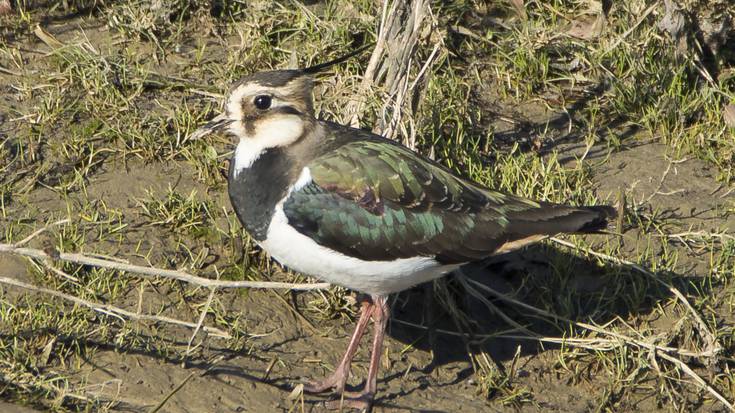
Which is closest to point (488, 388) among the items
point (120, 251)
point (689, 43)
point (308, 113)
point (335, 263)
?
point (335, 263)

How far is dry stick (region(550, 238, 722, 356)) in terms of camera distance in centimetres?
629

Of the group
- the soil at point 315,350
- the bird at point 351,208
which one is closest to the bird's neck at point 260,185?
the bird at point 351,208

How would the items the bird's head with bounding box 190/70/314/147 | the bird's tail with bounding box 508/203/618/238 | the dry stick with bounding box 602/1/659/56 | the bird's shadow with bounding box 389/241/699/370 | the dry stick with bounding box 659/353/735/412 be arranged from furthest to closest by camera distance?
the dry stick with bounding box 602/1/659/56, the bird's shadow with bounding box 389/241/699/370, the dry stick with bounding box 659/353/735/412, the bird's tail with bounding box 508/203/618/238, the bird's head with bounding box 190/70/314/147

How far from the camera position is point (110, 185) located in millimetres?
6910

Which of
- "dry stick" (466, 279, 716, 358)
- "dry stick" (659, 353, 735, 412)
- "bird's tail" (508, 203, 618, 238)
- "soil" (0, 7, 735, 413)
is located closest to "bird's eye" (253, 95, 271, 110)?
"soil" (0, 7, 735, 413)

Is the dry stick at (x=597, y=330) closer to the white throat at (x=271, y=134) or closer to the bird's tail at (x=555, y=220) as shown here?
the bird's tail at (x=555, y=220)

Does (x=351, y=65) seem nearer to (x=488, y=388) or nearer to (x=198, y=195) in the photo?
(x=198, y=195)

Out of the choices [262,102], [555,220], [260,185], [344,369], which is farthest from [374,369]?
[262,102]

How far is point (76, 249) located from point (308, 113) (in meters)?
1.54

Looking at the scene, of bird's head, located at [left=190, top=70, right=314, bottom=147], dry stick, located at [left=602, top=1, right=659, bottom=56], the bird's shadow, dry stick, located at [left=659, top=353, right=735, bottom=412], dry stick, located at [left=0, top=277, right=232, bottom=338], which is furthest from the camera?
dry stick, located at [left=602, top=1, right=659, bottom=56]

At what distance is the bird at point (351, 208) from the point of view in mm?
5684

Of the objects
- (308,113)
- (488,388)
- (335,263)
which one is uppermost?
(308,113)

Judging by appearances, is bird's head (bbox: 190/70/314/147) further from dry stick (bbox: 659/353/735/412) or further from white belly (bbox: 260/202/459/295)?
dry stick (bbox: 659/353/735/412)

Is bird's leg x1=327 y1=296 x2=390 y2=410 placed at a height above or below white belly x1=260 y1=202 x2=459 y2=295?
below
